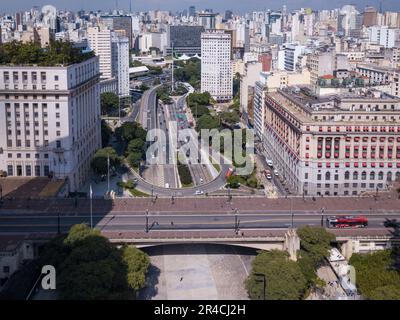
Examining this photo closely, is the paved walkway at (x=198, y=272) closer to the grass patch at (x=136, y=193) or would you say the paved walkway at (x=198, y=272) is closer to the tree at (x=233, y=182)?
the grass patch at (x=136, y=193)

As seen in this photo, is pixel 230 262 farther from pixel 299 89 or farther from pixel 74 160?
pixel 299 89

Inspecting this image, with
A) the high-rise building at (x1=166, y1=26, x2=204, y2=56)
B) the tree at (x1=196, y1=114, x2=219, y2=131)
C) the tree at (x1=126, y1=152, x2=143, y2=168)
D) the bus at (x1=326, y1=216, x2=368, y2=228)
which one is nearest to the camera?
the bus at (x1=326, y1=216, x2=368, y2=228)

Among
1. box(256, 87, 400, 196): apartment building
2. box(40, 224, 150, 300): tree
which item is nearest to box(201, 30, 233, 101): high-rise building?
box(256, 87, 400, 196): apartment building

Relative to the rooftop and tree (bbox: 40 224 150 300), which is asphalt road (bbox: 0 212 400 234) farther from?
the rooftop

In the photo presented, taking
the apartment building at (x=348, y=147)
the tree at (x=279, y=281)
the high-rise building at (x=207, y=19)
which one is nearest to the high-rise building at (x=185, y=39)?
the high-rise building at (x=207, y=19)

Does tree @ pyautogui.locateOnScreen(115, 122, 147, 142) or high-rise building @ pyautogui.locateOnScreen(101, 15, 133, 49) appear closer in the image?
tree @ pyautogui.locateOnScreen(115, 122, 147, 142)

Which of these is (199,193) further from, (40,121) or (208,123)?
(208,123)
